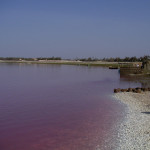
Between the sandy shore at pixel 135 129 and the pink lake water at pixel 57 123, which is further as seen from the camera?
the pink lake water at pixel 57 123

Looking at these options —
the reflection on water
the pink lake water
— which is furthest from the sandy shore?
the reflection on water

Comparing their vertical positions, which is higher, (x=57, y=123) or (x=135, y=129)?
(x=135, y=129)

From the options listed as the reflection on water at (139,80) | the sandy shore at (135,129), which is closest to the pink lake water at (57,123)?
the sandy shore at (135,129)

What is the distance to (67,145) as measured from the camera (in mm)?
9789

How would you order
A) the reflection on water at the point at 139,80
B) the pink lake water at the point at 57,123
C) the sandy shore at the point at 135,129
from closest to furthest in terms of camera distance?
the sandy shore at the point at 135,129 → the pink lake water at the point at 57,123 → the reflection on water at the point at 139,80

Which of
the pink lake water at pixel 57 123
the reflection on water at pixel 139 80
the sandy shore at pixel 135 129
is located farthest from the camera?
the reflection on water at pixel 139 80

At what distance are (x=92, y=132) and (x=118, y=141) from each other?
5.51 feet

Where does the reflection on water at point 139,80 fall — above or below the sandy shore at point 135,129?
above

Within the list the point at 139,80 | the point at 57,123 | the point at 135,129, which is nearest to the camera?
the point at 135,129

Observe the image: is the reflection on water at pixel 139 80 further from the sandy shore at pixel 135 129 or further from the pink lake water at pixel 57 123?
the sandy shore at pixel 135 129

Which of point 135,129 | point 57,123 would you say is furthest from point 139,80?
point 135,129

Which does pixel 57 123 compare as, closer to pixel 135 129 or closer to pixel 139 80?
pixel 135 129

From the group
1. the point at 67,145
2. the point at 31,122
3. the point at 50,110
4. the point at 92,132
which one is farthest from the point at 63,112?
the point at 67,145

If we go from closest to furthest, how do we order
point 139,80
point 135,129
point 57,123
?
point 135,129 → point 57,123 → point 139,80
